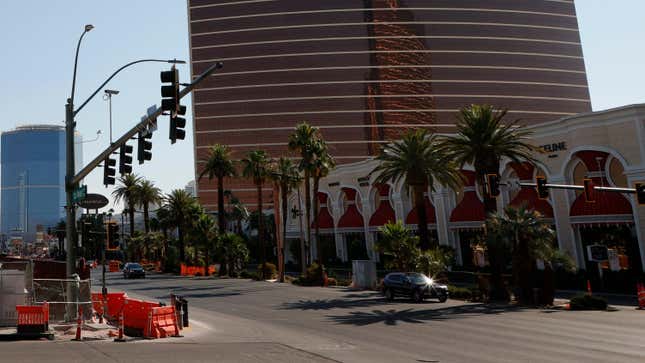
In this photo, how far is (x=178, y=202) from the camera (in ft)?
228

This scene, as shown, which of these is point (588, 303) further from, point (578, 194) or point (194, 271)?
point (194, 271)

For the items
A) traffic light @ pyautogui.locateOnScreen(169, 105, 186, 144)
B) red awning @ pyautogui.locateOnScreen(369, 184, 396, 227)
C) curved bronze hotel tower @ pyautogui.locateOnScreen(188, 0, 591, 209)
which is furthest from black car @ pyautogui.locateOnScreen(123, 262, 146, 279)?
curved bronze hotel tower @ pyautogui.locateOnScreen(188, 0, 591, 209)

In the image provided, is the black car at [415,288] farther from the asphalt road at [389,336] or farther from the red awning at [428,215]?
the red awning at [428,215]

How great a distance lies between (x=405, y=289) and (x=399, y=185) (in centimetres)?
2845

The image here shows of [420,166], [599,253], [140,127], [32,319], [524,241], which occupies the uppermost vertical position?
[420,166]

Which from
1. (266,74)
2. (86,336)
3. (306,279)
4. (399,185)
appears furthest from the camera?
(266,74)

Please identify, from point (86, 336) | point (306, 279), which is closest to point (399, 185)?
point (306, 279)

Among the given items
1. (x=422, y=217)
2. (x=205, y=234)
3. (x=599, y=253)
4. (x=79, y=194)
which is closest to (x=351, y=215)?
(x=205, y=234)

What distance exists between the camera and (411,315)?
23.5m

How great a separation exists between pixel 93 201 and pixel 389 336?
13239 mm

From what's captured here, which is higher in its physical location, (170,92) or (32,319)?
(170,92)

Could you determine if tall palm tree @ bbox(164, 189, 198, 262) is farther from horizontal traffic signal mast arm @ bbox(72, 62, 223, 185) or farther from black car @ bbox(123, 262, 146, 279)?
horizontal traffic signal mast arm @ bbox(72, 62, 223, 185)

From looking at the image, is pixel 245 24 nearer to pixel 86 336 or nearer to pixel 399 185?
pixel 399 185

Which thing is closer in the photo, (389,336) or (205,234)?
(389,336)
